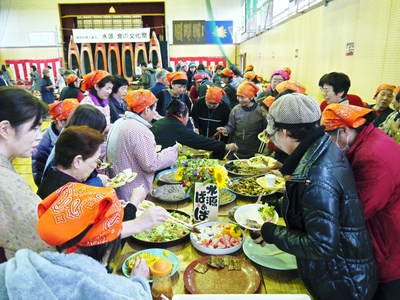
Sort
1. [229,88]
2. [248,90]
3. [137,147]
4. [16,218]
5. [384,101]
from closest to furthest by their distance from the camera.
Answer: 1. [16,218]
2. [137,147]
3. [384,101]
4. [248,90]
5. [229,88]

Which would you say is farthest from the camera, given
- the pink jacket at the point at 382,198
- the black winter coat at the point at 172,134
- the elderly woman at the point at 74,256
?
the black winter coat at the point at 172,134

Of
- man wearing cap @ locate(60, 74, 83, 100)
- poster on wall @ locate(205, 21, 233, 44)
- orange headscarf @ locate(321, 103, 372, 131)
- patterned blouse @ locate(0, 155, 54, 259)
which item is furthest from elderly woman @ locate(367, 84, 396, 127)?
poster on wall @ locate(205, 21, 233, 44)

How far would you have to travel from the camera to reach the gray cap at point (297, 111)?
3.96 feet

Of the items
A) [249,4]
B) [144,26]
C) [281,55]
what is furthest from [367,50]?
[144,26]

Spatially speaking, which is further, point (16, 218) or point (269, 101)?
point (269, 101)

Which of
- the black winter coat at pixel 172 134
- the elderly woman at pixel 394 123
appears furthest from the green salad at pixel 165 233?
the elderly woman at pixel 394 123

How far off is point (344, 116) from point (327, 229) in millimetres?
749

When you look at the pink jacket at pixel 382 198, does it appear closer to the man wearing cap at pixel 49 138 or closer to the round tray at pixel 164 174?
the round tray at pixel 164 174

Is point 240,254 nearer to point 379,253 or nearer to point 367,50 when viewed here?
point 379,253

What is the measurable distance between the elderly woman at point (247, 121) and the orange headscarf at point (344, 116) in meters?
1.79

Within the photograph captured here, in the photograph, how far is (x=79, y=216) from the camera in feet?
2.89

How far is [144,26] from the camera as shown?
Result: 14344mm

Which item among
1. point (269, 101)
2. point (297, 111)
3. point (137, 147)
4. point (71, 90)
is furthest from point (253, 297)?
point (71, 90)

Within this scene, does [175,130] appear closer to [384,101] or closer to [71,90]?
[384,101]
